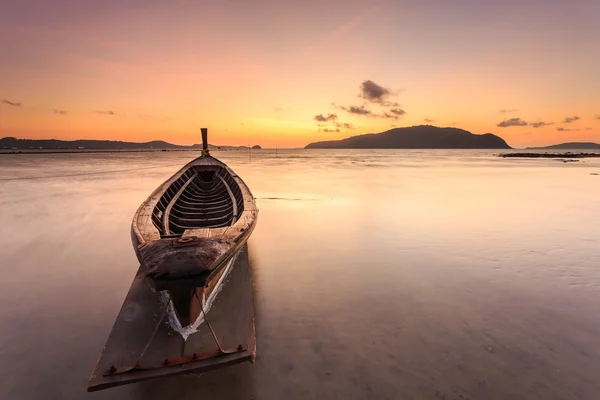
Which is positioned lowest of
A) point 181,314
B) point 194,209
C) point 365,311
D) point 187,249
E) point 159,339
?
point 365,311

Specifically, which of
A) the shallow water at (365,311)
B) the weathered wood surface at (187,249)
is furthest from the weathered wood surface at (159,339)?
the weathered wood surface at (187,249)

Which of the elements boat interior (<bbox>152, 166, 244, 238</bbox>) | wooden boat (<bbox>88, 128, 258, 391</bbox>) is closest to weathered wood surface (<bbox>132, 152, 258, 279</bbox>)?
wooden boat (<bbox>88, 128, 258, 391</bbox>)

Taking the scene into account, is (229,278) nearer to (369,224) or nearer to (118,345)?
(118,345)

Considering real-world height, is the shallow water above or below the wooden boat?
below

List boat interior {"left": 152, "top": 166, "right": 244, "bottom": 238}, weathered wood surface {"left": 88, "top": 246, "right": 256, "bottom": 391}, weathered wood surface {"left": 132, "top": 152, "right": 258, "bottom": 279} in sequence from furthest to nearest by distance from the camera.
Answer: boat interior {"left": 152, "top": 166, "right": 244, "bottom": 238} < weathered wood surface {"left": 132, "top": 152, "right": 258, "bottom": 279} < weathered wood surface {"left": 88, "top": 246, "right": 256, "bottom": 391}

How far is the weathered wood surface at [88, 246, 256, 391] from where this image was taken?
3.96 meters

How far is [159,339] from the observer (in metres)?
4.52

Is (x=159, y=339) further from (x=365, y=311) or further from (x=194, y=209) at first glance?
(x=194, y=209)

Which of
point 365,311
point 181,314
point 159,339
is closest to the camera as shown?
point 159,339

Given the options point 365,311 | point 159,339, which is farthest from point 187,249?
point 365,311

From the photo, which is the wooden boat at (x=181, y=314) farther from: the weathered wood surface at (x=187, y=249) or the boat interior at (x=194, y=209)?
the boat interior at (x=194, y=209)

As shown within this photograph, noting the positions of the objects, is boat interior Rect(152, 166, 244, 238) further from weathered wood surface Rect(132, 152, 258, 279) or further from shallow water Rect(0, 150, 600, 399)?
shallow water Rect(0, 150, 600, 399)

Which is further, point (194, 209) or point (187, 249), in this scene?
point (194, 209)

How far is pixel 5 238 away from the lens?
12.1 metres
